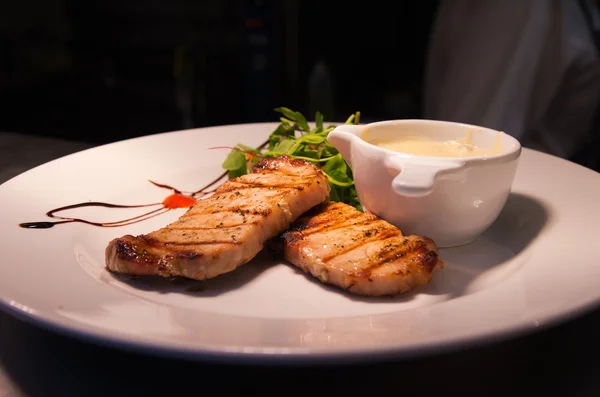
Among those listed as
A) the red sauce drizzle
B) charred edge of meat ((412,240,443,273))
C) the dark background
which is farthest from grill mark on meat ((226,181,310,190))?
the dark background

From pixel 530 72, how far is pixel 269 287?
3.15 metres

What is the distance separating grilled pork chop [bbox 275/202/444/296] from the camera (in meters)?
1.50

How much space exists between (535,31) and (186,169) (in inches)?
109

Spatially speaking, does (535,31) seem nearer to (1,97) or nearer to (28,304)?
(28,304)

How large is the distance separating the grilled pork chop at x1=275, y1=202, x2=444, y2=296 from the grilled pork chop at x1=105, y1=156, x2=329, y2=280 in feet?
0.31

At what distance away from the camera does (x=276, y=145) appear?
8.82 ft

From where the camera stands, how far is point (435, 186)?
1.72 metres

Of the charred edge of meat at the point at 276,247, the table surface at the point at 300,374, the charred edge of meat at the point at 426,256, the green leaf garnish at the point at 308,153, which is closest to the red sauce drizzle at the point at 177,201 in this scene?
the green leaf garnish at the point at 308,153

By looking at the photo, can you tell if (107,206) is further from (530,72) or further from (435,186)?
(530,72)

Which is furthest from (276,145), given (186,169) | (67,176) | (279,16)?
(279,16)

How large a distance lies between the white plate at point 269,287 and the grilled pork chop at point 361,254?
1.9 inches

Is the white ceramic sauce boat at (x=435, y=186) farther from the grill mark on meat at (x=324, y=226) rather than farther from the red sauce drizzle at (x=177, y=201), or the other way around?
the red sauce drizzle at (x=177, y=201)

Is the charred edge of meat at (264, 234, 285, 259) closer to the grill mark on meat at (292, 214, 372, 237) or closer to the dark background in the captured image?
the grill mark on meat at (292, 214, 372, 237)

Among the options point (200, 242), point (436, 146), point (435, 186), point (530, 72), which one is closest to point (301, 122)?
point (436, 146)
